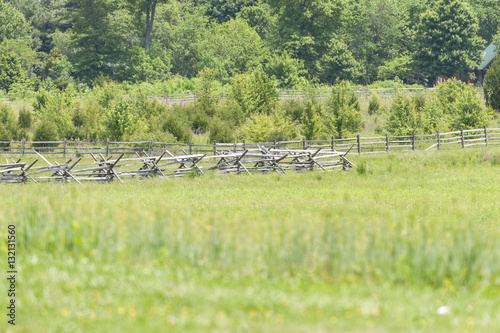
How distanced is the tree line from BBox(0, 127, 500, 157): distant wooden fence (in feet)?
96.5

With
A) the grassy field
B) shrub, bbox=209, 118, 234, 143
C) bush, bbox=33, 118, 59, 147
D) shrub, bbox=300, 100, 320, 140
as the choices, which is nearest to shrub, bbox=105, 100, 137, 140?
bush, bbox=33, 118, 59, 147

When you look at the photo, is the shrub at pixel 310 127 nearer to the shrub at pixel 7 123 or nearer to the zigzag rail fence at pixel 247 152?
the zigzag rail fence at pixel 247 152

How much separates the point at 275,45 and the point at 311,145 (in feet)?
140

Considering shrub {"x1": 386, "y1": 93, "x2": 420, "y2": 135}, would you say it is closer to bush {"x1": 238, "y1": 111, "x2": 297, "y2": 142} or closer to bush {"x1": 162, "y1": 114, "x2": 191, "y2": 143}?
bush {"x1": 238, "y1": 111, "x2": 297, "y2": 142}

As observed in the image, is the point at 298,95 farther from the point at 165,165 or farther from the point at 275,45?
the point at 165,165

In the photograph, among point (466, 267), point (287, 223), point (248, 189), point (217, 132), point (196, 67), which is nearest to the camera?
point (466, 267)

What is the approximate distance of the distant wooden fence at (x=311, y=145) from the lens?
37.3 m

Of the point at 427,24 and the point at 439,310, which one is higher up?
the point at 427,24

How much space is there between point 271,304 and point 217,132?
35.3 meters

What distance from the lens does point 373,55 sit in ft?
264

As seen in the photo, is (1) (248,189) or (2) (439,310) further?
(1) (248,189)

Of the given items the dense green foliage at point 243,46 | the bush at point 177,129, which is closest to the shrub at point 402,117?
the dense green foliage at point 243,46

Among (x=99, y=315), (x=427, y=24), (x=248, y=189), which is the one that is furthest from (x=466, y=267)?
(x=427, y=24)

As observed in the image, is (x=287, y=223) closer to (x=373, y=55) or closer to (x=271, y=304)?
(x=271, y=304)
